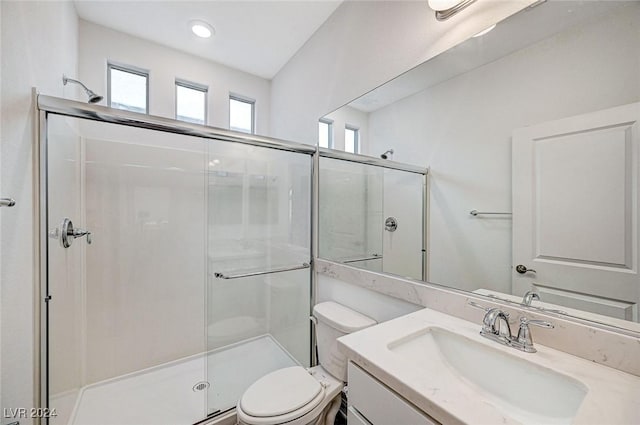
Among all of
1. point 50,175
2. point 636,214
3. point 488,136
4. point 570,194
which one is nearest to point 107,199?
point 50,175

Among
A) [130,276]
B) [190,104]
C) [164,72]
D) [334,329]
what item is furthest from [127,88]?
[334,329]

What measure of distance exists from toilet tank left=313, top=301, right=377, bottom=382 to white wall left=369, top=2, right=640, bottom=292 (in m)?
0.50

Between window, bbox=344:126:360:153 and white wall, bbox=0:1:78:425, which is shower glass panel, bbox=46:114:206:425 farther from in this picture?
window, bbox=344:126:360:153

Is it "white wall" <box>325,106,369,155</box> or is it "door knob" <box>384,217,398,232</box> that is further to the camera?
"white wall" <box>325,106,369,155</box>

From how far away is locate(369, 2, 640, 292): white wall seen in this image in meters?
0.78

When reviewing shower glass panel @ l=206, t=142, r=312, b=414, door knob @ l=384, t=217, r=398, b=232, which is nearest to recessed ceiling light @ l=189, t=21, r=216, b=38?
shower glass panel @ l=206, t=142, r=312, b=414

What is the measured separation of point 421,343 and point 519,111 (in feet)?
3.10

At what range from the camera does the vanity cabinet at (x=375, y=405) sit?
0.64 m

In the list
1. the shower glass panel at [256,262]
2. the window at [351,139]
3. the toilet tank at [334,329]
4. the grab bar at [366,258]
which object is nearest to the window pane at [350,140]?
the window at [351,139]

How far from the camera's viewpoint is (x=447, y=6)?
111 cm

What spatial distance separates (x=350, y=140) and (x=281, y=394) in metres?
1.54

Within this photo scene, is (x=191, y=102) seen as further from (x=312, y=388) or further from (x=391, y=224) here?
(x=312, y=388)

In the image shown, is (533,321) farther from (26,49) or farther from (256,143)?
A: (26,49)

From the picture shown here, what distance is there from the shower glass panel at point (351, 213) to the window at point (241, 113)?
1.27m
